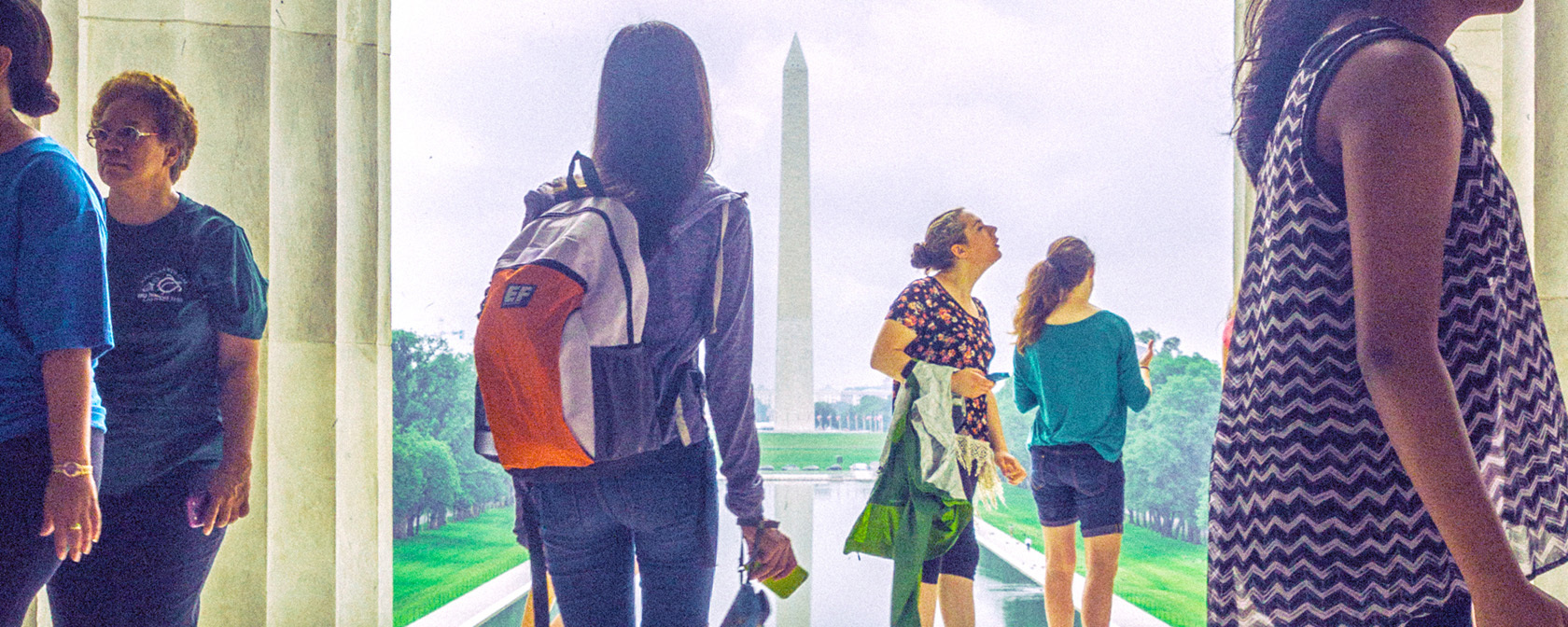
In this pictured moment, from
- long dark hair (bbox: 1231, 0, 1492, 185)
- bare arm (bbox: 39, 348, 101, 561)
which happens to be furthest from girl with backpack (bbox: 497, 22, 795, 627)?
long dark hair (bbox: 1231, 0, 1492, 185)

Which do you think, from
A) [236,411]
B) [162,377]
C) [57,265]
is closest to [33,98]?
[57,265]

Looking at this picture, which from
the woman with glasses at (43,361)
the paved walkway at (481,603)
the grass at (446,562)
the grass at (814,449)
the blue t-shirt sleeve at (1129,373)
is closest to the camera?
the woman with glasses at (43,361)

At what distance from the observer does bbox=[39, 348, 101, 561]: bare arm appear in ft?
3.93

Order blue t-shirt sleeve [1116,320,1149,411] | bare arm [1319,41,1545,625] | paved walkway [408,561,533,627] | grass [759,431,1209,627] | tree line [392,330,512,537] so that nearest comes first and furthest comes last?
bare arm [1319,41,1545,625]
blue t-shirt sleeve [1116,320,1149,411]
paved walkway [408,561,533,627]
grass [759,431,1209,627]
tree line [392,330,512,537]

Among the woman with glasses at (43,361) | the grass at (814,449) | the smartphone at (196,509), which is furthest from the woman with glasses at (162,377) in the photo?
the grass at (814,449)

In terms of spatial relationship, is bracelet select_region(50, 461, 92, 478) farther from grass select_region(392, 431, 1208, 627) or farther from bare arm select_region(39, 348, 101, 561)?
grass select_region(392, 431, 1208, 627)

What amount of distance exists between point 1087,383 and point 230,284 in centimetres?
242

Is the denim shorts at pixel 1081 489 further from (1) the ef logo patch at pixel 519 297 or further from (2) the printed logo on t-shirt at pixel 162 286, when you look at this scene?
(2) the printed logo on t-shirt at pixel 162 286

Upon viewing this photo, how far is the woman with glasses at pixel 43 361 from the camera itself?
3.90 feet

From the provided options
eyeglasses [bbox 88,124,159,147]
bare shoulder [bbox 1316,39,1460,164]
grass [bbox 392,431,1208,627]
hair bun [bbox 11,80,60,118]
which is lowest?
grass [bbox 392,431,1208,627]

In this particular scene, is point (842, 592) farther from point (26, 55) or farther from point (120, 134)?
point (26, 55)

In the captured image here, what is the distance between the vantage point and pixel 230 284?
174 centimetres

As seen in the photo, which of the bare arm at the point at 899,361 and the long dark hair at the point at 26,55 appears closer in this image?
the long dark hair at the point at 26,55

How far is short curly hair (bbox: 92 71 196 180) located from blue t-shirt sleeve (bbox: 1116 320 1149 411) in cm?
266
